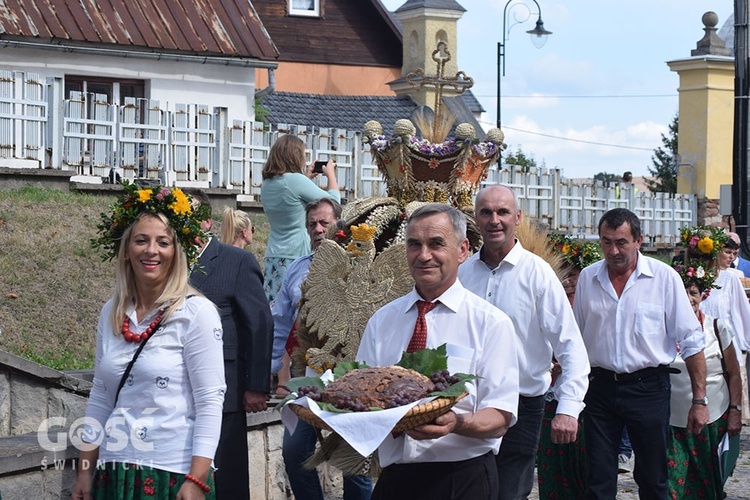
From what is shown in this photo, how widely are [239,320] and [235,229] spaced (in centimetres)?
249

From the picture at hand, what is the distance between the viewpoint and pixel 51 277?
13.2 meters

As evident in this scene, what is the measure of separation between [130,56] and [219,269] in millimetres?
16898

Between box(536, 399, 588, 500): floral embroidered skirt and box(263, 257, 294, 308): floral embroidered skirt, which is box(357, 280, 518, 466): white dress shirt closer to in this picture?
box(536, 399, 588, 500): floral embroidered skirt

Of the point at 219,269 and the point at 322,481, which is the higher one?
the point at 219,269

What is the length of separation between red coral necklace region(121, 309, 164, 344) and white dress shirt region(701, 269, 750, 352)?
20.0 ft

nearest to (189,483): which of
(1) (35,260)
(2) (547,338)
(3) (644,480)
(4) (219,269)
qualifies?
(4) (219,269)

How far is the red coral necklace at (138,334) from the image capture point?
493 cm

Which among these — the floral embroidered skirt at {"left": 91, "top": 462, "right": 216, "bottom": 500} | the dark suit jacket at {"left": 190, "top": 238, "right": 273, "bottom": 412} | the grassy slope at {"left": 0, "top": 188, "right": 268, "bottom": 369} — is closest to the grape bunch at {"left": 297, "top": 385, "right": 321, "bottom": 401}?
the floral embroidered skirt at {"left": 91, "top": 462, "right": 216, "bottom": 500}

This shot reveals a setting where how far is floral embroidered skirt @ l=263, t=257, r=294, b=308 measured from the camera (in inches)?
369

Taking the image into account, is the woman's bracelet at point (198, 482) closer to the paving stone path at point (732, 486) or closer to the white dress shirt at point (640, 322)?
the white dress shirt at point (640, 322)

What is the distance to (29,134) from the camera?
17406 mm

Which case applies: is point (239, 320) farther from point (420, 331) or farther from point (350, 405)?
point (350, 405)

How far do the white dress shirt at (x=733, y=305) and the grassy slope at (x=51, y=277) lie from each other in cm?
524

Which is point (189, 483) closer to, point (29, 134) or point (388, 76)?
point (29, 134)
